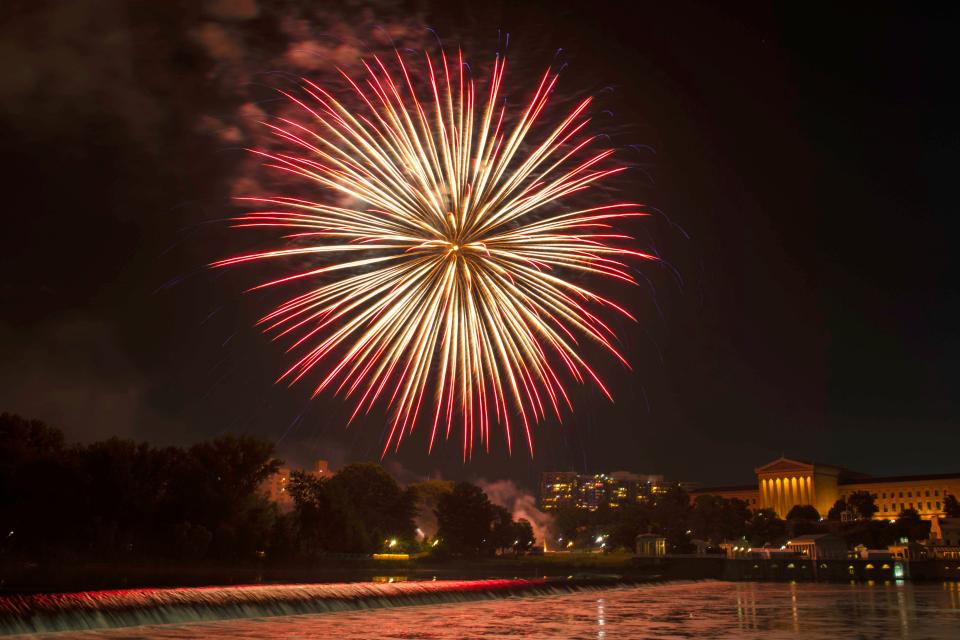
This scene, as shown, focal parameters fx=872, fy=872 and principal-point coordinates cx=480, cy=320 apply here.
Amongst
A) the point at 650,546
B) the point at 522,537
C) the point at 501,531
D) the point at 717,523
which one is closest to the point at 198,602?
the point at 650,546

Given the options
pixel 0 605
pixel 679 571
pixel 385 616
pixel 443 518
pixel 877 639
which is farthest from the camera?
pixel 443 518

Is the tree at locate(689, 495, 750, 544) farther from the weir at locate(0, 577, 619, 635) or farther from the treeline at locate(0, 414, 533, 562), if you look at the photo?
the weir at locate(0, 577, 619, 635)

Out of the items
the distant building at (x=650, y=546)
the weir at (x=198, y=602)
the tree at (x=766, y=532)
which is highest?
the tree at (x=766, y=532)

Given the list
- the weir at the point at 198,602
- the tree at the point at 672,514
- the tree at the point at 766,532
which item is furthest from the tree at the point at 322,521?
the tree at the point at 766,532

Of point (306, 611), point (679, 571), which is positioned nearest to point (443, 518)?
point (679, 571)

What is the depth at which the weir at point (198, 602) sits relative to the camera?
104 ft

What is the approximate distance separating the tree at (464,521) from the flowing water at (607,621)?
9718 centimetres

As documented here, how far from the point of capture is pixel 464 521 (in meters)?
145

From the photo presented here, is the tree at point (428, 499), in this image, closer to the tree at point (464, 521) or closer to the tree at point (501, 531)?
the tree at point (501, 531)

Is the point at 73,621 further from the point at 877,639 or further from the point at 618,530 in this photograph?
the point at 618,530

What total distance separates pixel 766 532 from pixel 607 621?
455 feet

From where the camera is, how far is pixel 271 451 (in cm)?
8875

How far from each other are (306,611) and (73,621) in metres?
10.5

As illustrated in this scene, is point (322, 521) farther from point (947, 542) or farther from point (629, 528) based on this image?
point (947, 542)
